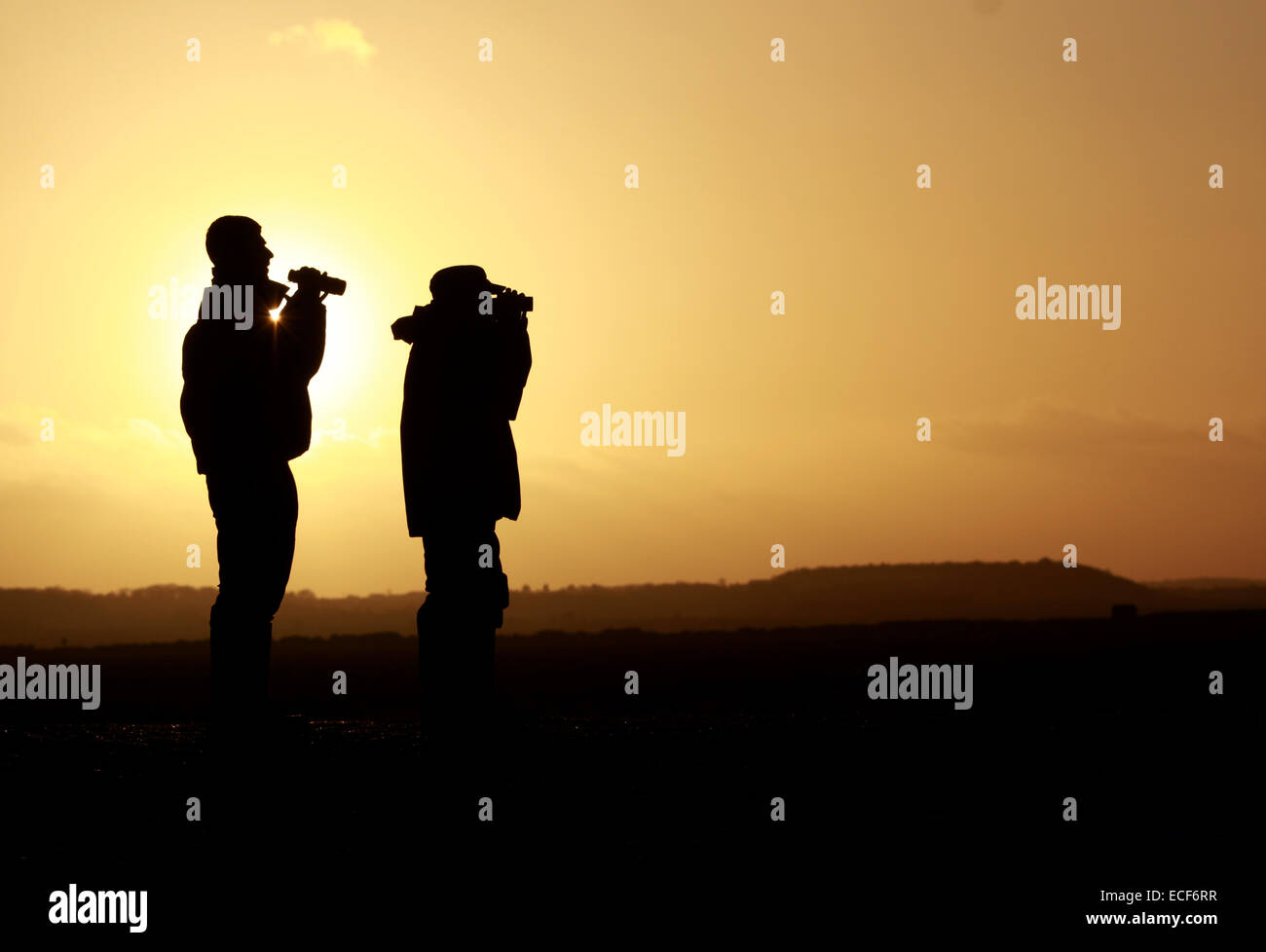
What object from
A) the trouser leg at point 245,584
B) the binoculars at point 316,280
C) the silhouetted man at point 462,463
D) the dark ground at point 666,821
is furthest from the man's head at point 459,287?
the dark ground at point 666,821

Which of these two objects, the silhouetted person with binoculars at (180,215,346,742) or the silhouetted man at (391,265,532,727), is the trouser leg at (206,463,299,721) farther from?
the silhouetted man at (391,265,532,727)

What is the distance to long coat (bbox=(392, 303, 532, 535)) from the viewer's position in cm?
1239

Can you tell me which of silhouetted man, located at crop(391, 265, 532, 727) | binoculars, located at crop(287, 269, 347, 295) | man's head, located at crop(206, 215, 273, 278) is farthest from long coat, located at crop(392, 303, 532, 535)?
man's head, located at crop(206, 215, 273, 278)

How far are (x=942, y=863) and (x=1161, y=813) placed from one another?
93.3 inches

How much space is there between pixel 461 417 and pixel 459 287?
1.12 m

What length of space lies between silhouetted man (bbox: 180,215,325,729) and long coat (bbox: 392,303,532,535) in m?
1.29

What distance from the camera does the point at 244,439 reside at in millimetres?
11320

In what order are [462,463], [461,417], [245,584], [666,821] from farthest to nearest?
[461,417]
[462,463]
[245,584]
[666,821]

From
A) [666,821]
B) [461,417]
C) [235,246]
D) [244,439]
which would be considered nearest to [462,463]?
[461,417]

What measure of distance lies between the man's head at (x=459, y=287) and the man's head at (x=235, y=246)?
1.73 m

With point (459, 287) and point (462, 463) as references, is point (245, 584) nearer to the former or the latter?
point (462, 463)

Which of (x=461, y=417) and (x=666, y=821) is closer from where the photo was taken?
(x=666, y=821)
